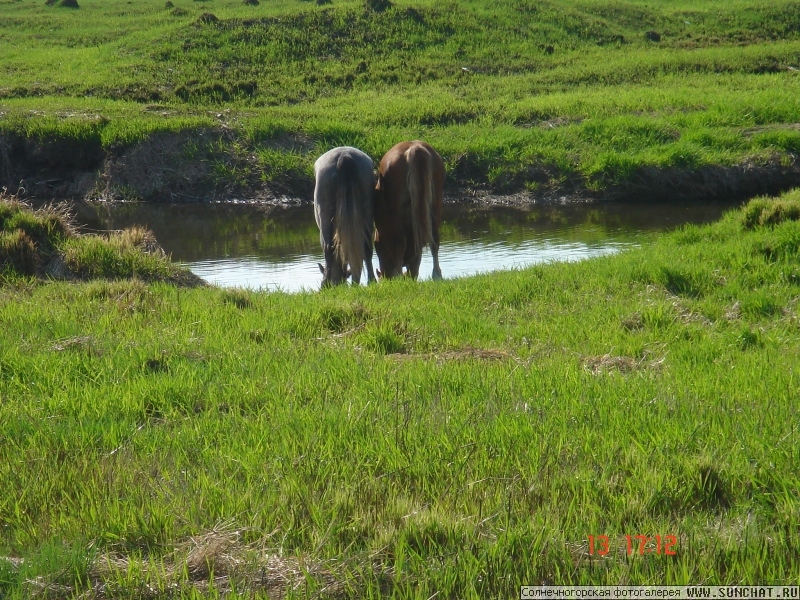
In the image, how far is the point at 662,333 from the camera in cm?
616

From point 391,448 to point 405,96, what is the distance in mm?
20582

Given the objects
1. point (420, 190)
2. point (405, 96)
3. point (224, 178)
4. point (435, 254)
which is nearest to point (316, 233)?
point (224, 178)

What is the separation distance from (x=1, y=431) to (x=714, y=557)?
129 inches

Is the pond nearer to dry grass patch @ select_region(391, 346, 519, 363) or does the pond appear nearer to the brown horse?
the brown horse

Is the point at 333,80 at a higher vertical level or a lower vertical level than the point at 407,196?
higher

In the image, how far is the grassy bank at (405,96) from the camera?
714 inches

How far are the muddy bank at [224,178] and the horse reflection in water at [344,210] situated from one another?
307 inches

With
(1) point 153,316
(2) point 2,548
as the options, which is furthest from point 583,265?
(2) point 2,548

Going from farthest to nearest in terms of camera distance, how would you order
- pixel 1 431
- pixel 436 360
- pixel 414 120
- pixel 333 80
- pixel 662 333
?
pixel 333 80 < pixel 414 120 < pixel 662 333 < pixel 436 360 < pixel 1 431

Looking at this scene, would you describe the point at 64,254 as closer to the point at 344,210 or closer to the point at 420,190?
the point at 344,210

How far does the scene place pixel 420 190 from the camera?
991 centimetres

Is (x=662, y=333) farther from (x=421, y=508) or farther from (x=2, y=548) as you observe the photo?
(x=2, y=548)

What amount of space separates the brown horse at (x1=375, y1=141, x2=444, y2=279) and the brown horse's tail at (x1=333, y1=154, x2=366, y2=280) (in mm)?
641
